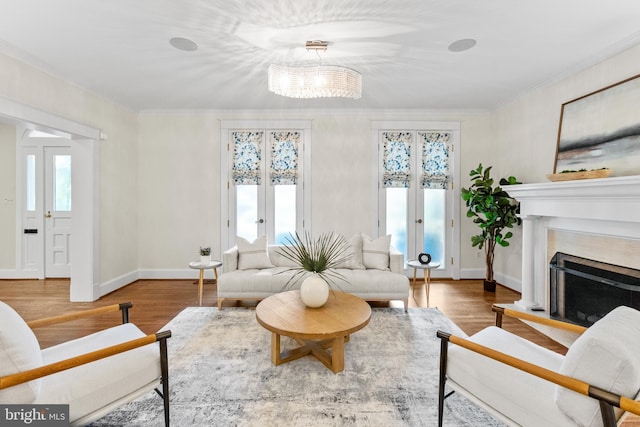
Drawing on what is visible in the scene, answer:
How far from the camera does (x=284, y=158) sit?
5.19 meters

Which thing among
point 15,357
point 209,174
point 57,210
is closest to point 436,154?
point 209,174

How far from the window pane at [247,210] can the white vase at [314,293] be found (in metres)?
2.76

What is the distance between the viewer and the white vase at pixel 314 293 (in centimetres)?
263

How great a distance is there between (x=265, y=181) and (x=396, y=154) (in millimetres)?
2330

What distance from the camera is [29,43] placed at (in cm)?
292

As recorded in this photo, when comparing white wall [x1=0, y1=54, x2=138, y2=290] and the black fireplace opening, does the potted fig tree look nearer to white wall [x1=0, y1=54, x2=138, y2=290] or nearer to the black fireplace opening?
the black fireplace opening

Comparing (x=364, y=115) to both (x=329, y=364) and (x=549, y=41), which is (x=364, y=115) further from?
(x=329, y=364)

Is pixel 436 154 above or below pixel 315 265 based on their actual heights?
above

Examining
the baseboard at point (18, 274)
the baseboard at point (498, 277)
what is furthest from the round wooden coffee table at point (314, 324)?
the baseboard at point (18, 274)

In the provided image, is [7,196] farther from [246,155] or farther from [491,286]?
[491,286]

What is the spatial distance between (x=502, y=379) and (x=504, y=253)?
3.90m

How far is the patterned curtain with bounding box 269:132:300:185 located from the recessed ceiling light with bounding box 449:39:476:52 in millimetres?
2786

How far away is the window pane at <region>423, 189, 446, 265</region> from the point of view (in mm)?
5215

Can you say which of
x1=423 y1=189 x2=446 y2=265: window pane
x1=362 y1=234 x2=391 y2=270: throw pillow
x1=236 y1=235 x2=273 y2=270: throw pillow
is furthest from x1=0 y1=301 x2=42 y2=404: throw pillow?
x1=423 y1=189 x2=446 y2=265: window pane
